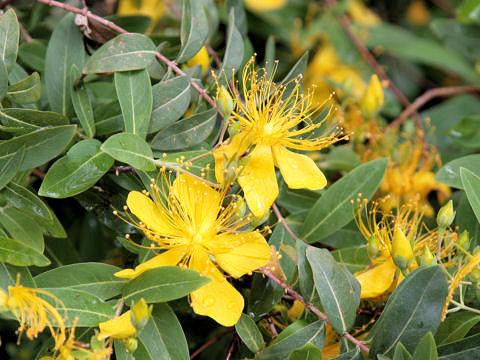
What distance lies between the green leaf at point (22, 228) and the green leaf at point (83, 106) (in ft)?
0.64

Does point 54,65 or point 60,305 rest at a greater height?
point 54,65

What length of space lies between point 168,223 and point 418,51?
53.1 inches

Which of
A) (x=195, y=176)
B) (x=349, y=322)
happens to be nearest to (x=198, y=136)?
(x=195, y=176)

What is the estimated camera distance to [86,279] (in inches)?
36.2

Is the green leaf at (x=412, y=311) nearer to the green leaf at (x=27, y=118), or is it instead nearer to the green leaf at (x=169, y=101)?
the green leaf at (x=169, y=101)

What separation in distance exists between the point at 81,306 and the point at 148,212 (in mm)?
183

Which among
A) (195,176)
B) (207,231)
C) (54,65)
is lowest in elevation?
(207,231)

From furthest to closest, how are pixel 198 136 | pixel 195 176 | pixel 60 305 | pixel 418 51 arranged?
pixel 418 51 → pixel 198 136 → pixel 195 176 → pixel 60 305

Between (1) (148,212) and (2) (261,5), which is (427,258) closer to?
(1) (148,212)

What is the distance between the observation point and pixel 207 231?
0.99 metres

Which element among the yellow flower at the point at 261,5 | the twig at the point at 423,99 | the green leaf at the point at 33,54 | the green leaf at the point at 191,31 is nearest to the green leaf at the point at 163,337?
the green leaf at the point at 191,31

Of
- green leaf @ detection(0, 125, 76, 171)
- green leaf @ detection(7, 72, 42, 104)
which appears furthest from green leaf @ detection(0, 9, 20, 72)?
green leaf @ detection(0, 125, 76, 171)

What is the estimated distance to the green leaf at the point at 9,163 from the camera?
91cm

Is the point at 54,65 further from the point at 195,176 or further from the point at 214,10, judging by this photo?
the point at 214,10
